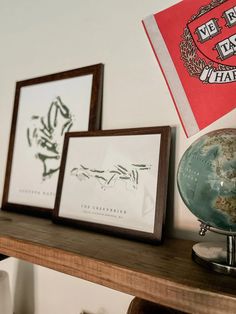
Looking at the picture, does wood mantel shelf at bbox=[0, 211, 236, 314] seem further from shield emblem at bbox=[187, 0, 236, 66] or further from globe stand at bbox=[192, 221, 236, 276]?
shield emblem at bbox=[187, 0, 236, 66]

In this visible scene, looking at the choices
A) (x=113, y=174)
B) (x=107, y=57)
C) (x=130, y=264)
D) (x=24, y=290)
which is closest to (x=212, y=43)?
(x=107, y=57)

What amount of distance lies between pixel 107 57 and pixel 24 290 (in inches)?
34.1

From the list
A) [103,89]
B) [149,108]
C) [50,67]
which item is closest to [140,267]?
[149,108]

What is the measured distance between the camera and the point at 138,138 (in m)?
0.74

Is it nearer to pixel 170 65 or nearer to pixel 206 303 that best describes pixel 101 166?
pixel 170 65

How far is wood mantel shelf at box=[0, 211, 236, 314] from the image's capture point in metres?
0.44

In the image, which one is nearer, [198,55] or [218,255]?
[218,255]

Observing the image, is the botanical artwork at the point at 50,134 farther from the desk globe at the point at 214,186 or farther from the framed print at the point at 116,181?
the desk globe at the point at 214,186

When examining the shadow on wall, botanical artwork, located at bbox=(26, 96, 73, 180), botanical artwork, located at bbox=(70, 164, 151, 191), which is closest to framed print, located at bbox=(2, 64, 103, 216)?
botanical artwork, located at bbox=(26, 96, 73, 180)

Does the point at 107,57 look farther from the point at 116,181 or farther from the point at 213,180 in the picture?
the point at 213,180

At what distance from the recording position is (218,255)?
1.73 ft

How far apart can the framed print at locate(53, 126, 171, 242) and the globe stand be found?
0.12 metres

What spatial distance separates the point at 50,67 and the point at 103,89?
0.25m

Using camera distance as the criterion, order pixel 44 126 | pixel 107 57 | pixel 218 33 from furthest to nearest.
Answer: pixel 44 126, pixel 107 57, pixel 218 33
